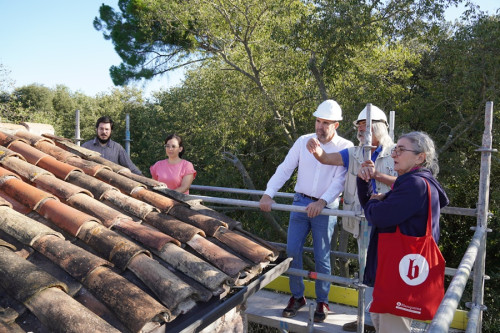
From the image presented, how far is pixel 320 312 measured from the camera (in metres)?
3.64

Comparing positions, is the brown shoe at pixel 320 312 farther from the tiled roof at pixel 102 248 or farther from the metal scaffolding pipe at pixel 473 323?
the metal scaffolding pipe at pixel 473 323

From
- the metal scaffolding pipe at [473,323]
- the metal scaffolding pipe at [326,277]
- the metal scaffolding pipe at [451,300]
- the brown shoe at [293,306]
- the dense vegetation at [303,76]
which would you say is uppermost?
the dense vegetation at [303,76]

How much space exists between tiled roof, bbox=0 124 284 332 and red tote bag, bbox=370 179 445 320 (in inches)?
29.5

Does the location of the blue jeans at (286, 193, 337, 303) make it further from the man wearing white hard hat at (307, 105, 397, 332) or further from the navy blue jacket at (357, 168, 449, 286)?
the navy blue jacket at (357, 168, 449, 286)

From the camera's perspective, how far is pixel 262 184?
15516mm

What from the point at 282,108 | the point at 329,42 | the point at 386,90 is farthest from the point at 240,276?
the point at 282,108

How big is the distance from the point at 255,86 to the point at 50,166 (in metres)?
11.0

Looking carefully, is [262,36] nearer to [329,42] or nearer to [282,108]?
[282,108]

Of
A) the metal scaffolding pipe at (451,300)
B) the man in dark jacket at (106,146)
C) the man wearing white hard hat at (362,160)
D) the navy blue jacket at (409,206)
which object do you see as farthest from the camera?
the man in dark jacket at (106,146)

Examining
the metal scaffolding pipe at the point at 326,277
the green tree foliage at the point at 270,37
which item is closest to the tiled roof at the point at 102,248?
the metal scaffolding pipe at the point at 326,277

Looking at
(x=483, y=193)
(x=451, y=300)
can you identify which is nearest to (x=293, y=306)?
(x=483, y=193)

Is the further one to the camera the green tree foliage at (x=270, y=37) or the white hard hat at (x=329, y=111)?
the green tree foliage at (x=270, y=37)

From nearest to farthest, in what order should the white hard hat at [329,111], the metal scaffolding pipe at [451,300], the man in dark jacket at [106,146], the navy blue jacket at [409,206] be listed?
the metal scaffolding pipe at [451,300] → the navy blue jacket at [409,206] → the white hard hat at [329,111] → the man in dark jacket at [106,146]

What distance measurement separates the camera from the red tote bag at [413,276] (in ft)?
7.57
